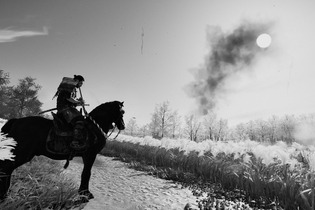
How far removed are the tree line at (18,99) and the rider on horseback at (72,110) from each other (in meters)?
48.0

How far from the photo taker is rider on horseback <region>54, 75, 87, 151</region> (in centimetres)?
516

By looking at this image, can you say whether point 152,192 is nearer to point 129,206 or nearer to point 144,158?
point 129,206

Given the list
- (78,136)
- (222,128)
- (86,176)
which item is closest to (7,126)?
(78,136)

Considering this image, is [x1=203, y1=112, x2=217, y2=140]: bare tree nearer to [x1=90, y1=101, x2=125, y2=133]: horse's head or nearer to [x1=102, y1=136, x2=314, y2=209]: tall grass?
[x1=102, y1=136, x2=314, y2=209]: tall grass

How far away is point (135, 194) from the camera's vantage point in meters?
6.34

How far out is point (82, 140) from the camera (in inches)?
206

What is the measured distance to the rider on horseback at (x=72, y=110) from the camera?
5164mm

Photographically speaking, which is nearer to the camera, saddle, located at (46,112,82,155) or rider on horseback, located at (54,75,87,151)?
saddle, located at (46,112,82,155)

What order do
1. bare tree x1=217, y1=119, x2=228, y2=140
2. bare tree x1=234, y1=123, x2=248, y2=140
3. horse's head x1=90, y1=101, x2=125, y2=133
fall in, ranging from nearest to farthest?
horse's head x1=90, y1=101, x2=125, y2=133, bare tree x1=217, y1=119, x2=228, y2=140, bare tree x1=234, y1=123, x2=248, y2=140

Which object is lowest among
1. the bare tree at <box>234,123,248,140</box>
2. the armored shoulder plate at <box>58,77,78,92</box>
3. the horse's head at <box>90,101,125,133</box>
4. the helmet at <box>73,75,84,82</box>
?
the horse's head at <box>90,101,125,133</box>

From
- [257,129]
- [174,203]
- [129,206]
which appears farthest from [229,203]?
→ [257,129]

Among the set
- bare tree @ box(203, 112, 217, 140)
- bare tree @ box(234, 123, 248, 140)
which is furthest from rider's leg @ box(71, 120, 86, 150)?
bare tree @ box(234, 123, 248, 140)

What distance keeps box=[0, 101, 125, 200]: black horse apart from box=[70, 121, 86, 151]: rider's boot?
17cm

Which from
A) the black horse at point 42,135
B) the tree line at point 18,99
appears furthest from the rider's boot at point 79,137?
the tree line at point 18,99
